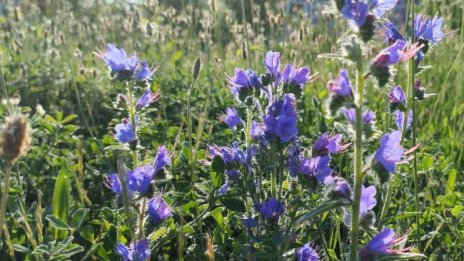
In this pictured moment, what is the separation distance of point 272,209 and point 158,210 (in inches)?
14.2

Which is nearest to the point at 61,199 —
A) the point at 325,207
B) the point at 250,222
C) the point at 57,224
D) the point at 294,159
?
the point at 57,224

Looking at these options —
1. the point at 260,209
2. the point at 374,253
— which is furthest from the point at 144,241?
the point at 374,253

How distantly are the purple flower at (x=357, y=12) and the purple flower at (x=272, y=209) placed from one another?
0.66 metres

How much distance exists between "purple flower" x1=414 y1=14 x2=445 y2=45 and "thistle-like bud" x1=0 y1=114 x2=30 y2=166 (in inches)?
57.2

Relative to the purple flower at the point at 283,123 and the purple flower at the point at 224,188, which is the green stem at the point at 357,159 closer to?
the purple flower at the point at 283,123

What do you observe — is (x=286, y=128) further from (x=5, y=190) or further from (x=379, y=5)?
(x=5, y=190)

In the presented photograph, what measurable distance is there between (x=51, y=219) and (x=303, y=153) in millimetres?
938

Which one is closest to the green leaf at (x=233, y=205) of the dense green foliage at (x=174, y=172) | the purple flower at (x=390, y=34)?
the dense green foliage at (x=174, y=172)

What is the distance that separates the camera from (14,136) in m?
1.24

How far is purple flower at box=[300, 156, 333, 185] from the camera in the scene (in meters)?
1.83

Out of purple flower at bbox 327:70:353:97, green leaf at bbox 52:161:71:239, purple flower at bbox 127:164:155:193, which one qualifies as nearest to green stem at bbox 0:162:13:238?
purple flower at bbox 127:164:155:193

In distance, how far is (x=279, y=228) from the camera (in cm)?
188

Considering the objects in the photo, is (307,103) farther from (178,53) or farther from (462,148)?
(178,53)

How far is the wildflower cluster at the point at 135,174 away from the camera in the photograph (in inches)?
71.4
